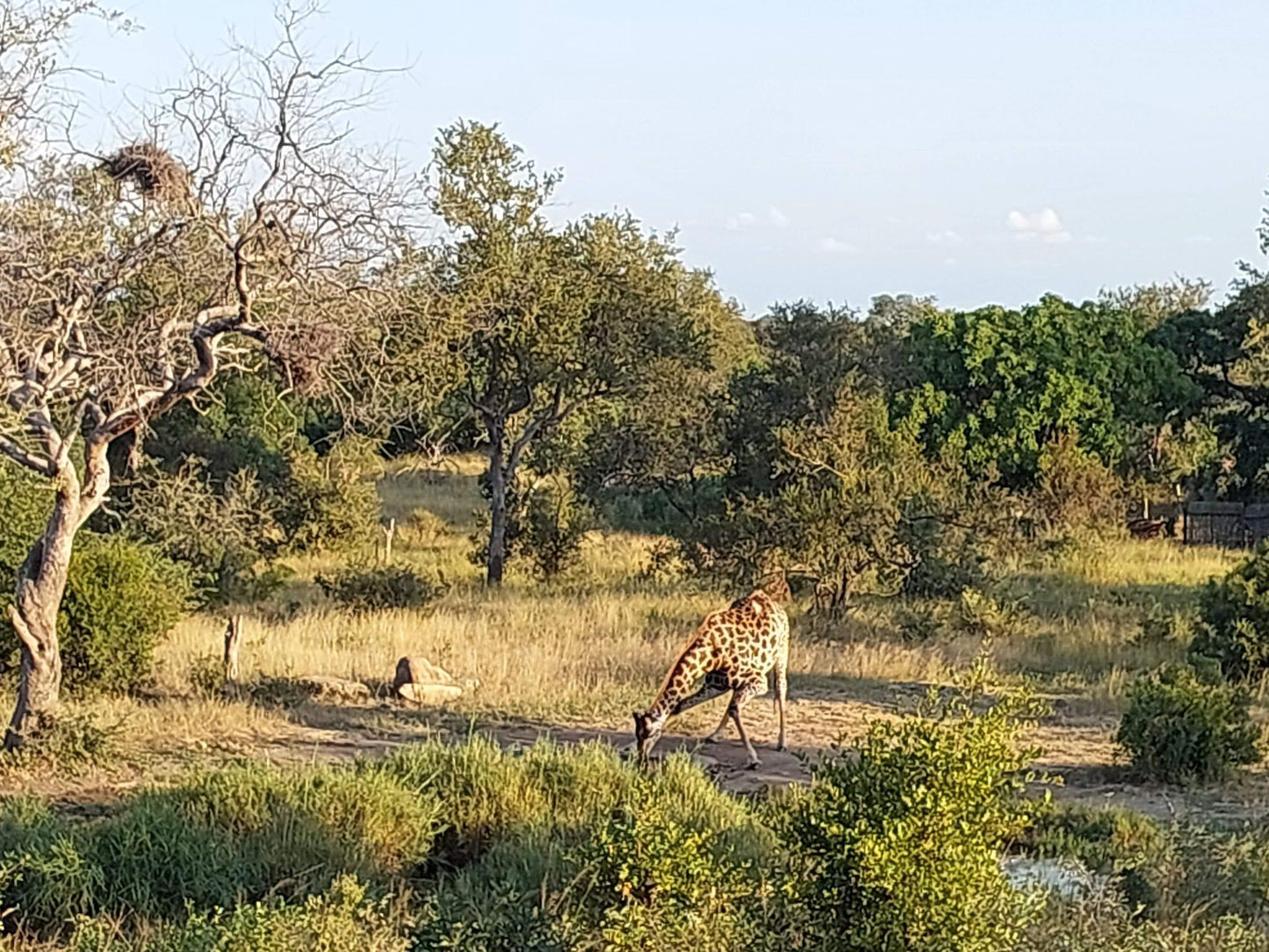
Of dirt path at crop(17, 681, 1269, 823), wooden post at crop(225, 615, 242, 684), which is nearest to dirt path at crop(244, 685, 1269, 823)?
dirt path at crop(17, 681, 1269, 823)

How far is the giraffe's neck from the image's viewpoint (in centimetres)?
1125

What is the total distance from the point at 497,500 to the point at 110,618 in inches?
361

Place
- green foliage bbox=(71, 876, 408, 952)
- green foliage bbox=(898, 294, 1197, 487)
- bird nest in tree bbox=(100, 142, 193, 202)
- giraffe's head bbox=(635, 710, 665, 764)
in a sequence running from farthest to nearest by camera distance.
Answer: green foliage bbox=(898, 294, 1197, 487)
bird nest in tree bbox=(100, 142, 193, 202)
giraffe's head bbox=(635, 710, 665, 764)
green foliage bbox=(71, 876, 408, 952)

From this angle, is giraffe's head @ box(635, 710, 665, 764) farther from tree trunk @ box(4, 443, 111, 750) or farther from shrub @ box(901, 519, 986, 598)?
shrub @ box(901, 519, 986, 598)

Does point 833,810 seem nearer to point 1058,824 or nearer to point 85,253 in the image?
point 1058,824

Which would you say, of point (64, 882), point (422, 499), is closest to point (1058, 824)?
point (64, 882)

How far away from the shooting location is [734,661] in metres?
12.0

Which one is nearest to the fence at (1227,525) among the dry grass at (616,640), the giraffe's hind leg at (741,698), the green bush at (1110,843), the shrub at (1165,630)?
the dry grass at (616,640)

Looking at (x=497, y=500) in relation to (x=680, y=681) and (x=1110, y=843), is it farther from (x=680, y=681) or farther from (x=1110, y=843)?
(x=1110, y=843)

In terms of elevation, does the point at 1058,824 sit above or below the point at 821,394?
below

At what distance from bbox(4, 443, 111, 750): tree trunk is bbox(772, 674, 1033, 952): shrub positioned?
273 inches

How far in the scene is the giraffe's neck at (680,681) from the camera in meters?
11.2

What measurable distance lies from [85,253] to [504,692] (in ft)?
19.0

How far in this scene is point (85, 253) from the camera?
35.7 feet
